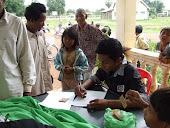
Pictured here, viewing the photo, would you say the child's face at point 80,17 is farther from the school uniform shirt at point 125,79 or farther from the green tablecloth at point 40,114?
the green tablecloth at point 40,114

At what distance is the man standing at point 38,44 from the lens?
1.95 metres

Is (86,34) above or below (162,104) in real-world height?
above

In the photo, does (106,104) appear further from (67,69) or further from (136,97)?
(67,69)

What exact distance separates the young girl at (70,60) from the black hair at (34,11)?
457mm

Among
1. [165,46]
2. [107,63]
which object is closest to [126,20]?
[165,46]

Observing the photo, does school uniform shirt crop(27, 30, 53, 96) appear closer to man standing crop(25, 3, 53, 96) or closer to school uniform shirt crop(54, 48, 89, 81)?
man standing crop(25, 3, 53, 96)

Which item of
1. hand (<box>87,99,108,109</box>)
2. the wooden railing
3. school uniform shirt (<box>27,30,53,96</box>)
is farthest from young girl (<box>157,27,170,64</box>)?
school uniform shirt (<box>27,30,53,96</box>)

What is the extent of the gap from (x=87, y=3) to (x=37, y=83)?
2.69 meters

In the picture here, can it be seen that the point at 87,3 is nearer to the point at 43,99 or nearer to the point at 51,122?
the point at 43,99

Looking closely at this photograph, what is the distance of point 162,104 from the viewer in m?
0.80

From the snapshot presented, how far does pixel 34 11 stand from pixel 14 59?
0.71 m

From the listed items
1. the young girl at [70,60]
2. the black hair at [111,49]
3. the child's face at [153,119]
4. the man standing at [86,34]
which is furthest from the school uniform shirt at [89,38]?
the child's face at [153,119]

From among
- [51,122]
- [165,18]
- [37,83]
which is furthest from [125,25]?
[51,122]

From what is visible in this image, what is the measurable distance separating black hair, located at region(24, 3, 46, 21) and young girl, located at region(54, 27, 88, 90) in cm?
46
